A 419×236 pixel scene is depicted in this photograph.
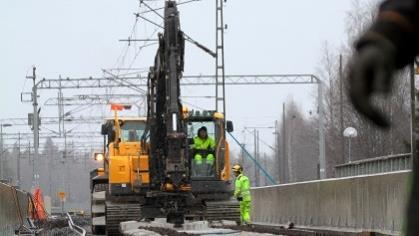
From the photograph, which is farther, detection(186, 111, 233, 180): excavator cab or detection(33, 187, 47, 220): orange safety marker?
detection(33, 187, 47, 220): orange safety marker

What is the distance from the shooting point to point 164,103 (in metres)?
16.5

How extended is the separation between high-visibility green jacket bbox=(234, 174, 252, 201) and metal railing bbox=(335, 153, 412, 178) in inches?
156

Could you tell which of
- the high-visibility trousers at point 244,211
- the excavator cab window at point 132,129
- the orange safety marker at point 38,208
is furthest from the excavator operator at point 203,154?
the orange safety marker at point 38,208

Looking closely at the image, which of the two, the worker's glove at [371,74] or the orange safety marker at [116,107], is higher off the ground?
the orange safety marker at [116,107]

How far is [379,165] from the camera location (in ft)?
84.8

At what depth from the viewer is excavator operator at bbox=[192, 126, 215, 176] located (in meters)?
18.9

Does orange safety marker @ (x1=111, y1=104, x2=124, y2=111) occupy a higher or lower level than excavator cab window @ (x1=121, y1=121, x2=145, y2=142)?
higher

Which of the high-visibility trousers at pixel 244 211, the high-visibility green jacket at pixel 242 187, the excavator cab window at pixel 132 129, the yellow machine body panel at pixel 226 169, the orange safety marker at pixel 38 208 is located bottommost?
the orange safety marker at pixel 38 208

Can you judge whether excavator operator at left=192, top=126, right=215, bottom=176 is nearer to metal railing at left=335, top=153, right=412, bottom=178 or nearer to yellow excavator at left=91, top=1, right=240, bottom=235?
yellow excavator at left=91, top=1, right=240, bottom=235

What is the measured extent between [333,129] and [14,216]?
38.5m

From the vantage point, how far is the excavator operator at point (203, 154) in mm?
18906

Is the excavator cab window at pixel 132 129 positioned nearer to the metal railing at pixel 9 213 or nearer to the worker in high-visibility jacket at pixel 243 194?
the worker in high-visibility jacket at pixel 243 194

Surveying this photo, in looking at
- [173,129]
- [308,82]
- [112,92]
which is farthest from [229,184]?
[112,92]

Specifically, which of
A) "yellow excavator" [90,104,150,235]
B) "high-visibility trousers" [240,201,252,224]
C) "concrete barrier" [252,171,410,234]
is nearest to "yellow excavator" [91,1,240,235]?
"yellow excavator" [90,104,150,235]
